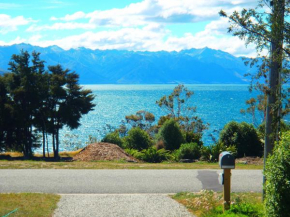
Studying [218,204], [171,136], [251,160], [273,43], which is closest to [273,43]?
[273,43]

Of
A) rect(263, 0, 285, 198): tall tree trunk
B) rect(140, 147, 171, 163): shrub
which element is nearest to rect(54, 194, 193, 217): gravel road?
rect(263, 0, 285, 198): tall tree trunk

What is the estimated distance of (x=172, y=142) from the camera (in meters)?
21.4

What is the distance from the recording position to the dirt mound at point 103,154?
58.9 feet

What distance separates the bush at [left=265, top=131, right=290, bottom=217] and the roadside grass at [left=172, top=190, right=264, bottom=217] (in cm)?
134

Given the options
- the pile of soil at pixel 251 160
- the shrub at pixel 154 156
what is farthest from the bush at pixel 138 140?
the pile of soil at pixel 251 160

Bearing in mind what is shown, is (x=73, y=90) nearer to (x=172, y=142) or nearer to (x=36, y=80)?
(x=36, y=80)

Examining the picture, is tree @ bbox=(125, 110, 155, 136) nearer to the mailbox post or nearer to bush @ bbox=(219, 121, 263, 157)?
bush @ bbox=(219, 121, 263, 157)

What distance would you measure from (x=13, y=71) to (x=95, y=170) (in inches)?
1123

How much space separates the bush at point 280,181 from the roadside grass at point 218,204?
1342mm

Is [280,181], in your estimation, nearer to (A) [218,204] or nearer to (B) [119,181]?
(A) [218,204]

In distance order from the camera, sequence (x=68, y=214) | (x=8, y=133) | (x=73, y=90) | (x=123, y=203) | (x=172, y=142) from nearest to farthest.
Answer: (x=68, y=214) < (x=123, y=203) < (x=172, y=142) < (x=8, y=133) < (x=73, y=90)

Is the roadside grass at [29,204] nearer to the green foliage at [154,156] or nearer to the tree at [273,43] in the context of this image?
the tree at [273,43]

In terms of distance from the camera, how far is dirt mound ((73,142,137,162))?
1795 centimetres

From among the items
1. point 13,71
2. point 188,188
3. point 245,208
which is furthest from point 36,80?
point 245,208
